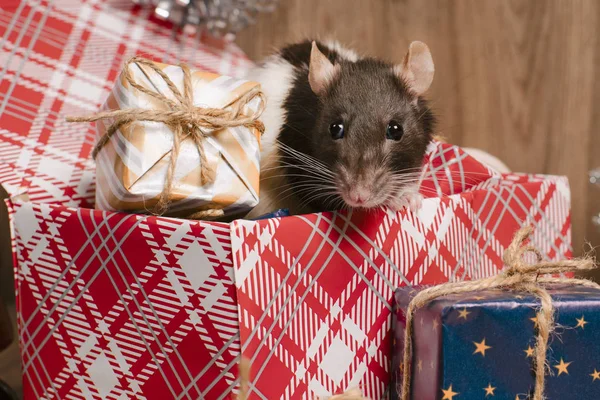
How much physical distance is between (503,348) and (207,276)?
0.34m

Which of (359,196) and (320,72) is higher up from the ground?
(320,72)

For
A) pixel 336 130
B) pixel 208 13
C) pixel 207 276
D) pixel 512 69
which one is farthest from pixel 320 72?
pixel 512 69

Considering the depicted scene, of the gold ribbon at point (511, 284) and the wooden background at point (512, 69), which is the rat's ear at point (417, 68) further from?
the wooden background at point (512, 69)

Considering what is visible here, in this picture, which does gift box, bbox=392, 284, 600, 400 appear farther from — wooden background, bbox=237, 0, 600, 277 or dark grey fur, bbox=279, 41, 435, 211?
wooden background, bbox=237, 0, 600, 277

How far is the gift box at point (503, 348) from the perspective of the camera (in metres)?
0.59

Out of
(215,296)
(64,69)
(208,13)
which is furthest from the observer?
(208,13)

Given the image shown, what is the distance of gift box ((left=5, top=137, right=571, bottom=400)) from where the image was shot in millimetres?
601

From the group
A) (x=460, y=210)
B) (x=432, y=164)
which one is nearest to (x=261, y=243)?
(x=460, y=210)

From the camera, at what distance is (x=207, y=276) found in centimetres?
60

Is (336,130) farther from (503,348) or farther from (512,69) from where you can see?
(512,69)

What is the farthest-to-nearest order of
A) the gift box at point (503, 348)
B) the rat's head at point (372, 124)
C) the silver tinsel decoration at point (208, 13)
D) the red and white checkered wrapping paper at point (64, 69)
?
the silver tinsel decoration at point (208, 13) < the red and white checkered wrapping paper at point (64, 69) < the rat's head at point (372, 124) < the gift box at point (503, 348)

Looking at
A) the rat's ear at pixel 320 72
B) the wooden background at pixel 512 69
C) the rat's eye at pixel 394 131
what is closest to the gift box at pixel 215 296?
the rat's eye at pixel 394 131

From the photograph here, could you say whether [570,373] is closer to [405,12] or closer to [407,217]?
[407,217]

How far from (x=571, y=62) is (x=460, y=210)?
0.61m
